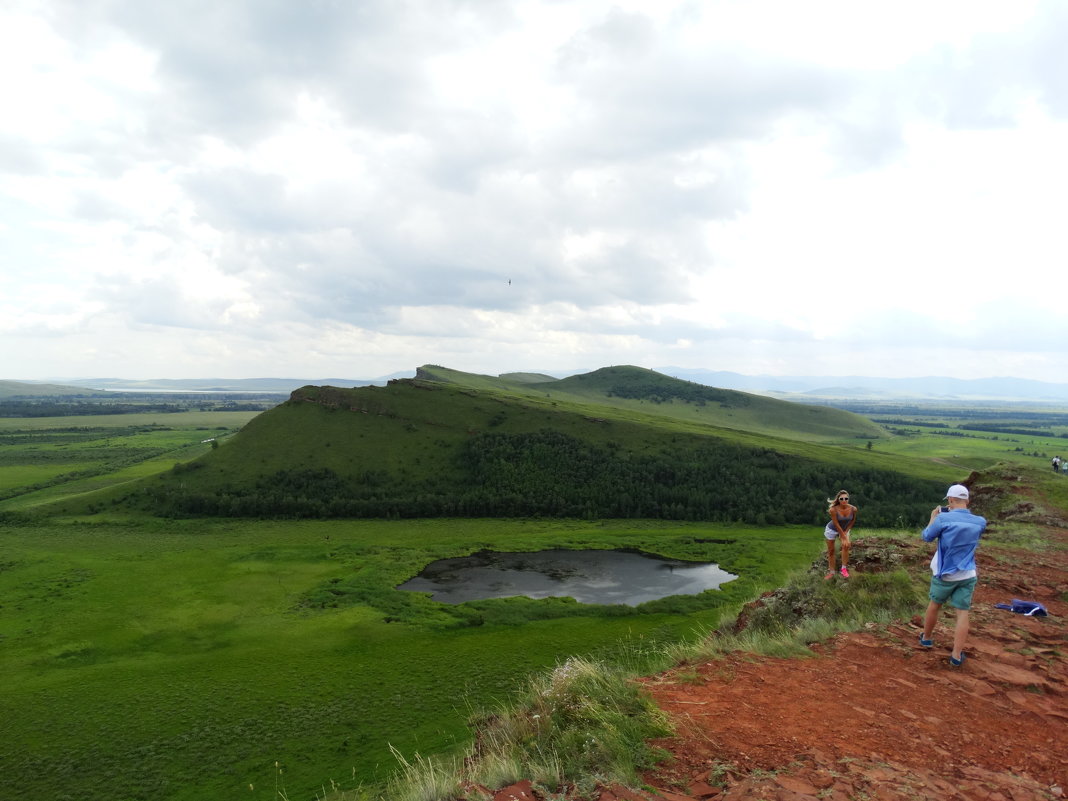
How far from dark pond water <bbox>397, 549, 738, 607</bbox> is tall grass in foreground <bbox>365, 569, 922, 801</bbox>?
157ft

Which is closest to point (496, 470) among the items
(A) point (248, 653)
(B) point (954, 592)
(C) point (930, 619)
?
(A) point (248, 653)

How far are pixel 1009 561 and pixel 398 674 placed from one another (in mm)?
41643

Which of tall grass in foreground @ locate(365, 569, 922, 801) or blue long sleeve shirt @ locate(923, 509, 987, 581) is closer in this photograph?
tall grass in foreground @ locate(365, 569, 922, 801)

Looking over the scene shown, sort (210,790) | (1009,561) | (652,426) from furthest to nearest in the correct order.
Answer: (652,426)
(210,790)
(1009,561)

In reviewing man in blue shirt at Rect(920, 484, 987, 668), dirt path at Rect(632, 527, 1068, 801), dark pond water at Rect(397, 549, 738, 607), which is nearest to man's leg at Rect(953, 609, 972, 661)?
man in blue shirt at Rect(920, 484, 987, 668)

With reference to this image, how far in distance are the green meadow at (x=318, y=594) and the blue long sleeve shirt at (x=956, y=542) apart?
36.9ft

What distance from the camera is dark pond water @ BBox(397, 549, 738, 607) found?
6506 cm

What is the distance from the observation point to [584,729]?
10.2m

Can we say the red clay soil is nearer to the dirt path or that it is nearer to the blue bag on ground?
the dirt path

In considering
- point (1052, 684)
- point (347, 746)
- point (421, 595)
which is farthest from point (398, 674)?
point (1052, 684)

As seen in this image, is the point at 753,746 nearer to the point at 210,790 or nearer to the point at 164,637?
the point at 210,790

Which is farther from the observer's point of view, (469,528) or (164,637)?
(469,528)

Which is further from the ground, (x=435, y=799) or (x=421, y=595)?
(x=435, y=799)

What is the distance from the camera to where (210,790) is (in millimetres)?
29578
